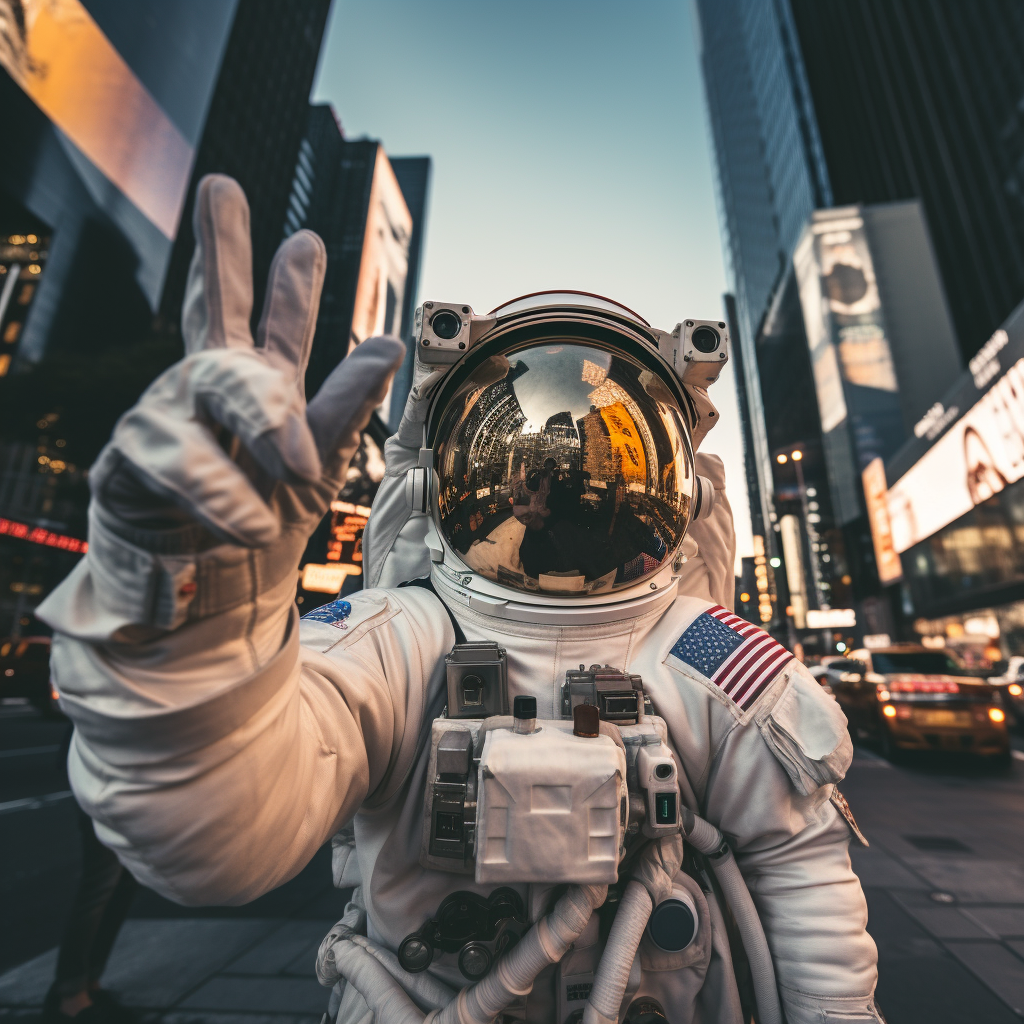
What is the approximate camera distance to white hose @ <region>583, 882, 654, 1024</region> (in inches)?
39.9

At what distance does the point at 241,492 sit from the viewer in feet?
2.08

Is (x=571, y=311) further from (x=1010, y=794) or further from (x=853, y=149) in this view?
(x=853, y=149)

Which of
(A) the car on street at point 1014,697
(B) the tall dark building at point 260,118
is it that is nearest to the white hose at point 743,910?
(A) the car on street at point 1014,697

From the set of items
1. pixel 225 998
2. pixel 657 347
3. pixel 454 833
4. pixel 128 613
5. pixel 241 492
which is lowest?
pixel 225 998

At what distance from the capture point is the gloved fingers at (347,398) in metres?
0.72

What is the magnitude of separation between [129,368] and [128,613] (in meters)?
18.5

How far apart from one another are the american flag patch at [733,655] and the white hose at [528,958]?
0.51 metres

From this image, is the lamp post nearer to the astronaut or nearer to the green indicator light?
the astronaut

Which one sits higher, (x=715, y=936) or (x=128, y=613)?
(x=128, y=613)

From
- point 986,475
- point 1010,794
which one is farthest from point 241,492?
point 986,475

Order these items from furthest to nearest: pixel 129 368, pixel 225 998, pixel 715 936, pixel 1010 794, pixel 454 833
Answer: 1. pixel 129 368
2. pixel 1010 794
3. pixel 225 998
4. pixel 715 936
5. pixel 454 833

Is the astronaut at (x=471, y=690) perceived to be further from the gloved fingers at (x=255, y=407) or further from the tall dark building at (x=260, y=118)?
the tall dark building at (x=260, y=118)

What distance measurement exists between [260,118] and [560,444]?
3779 centimetres

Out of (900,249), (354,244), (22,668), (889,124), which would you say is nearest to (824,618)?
(354,244)
